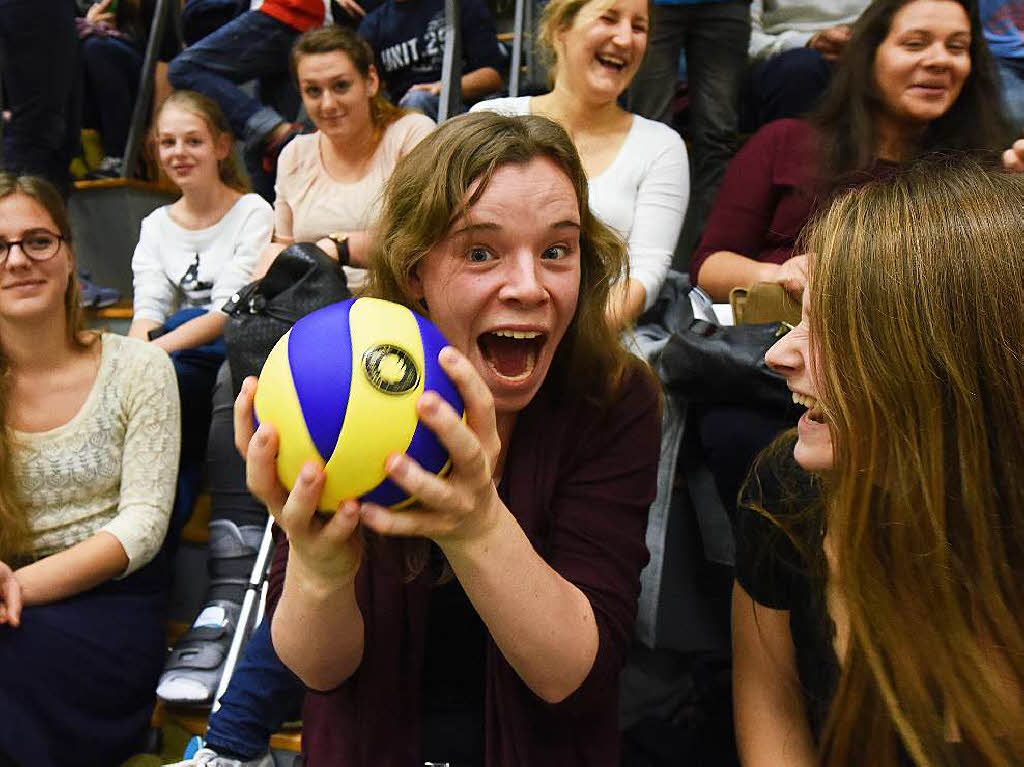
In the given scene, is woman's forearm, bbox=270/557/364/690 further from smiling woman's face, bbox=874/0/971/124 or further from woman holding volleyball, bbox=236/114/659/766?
smiling woman's face, bbox=874/0/971/124

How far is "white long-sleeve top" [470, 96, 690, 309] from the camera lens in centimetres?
239

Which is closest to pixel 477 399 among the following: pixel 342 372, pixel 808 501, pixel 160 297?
pixel 342 372

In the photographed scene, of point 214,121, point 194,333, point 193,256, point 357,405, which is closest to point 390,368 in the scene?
point 357,405

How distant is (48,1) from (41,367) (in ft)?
6.33

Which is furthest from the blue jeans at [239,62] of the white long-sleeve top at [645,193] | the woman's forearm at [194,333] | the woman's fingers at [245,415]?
the woman's fingers at [245,415]

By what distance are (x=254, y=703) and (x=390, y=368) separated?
112 cm

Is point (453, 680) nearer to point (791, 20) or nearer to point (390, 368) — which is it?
point (390, 368)

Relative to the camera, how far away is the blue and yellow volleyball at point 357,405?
91cm

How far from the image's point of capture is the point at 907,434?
1.03m

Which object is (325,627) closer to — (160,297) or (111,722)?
(111,722)

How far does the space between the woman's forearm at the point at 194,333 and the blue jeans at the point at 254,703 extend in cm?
123

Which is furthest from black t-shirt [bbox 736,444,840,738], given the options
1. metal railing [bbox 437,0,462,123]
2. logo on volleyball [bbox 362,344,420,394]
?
metal railing [bbox 437,0,462,123]

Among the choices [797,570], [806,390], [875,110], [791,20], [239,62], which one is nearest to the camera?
[806,390]

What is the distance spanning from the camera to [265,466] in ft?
2.98
